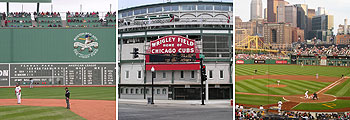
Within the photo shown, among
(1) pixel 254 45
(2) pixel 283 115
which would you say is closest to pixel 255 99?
(2) pixel 283 115

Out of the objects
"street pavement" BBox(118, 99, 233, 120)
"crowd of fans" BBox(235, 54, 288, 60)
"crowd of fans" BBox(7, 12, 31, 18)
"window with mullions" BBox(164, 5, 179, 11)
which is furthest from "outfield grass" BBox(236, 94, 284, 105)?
"crowd of fans" BBox(7, 12, 31, 18)

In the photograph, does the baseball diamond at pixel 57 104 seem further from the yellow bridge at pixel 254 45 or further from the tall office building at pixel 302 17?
the tall office building at pixel 302 17

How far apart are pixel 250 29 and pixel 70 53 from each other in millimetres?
10747

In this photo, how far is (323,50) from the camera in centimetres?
827

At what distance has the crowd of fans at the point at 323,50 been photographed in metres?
8.09

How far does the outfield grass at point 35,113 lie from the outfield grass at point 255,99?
14.9ft

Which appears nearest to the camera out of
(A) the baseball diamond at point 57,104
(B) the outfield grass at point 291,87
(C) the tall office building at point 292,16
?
(C) the tall office building at point 292,16

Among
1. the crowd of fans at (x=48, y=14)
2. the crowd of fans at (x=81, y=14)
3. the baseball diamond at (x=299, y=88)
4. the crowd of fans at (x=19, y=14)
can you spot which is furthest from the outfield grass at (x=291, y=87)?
the crowd of fans at (x=19, y=14)

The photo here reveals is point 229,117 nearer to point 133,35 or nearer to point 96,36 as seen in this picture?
point 133,35

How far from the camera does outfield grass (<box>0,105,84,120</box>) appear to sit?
8.91 m

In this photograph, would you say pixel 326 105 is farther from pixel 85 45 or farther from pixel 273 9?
pixel 85 45

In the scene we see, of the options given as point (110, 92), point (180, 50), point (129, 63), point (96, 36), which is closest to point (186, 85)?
point (180, 50)

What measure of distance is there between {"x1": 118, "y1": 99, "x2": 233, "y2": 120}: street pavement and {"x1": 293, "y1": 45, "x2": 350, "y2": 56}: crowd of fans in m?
2.38

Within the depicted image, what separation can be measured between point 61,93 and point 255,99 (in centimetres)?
915
